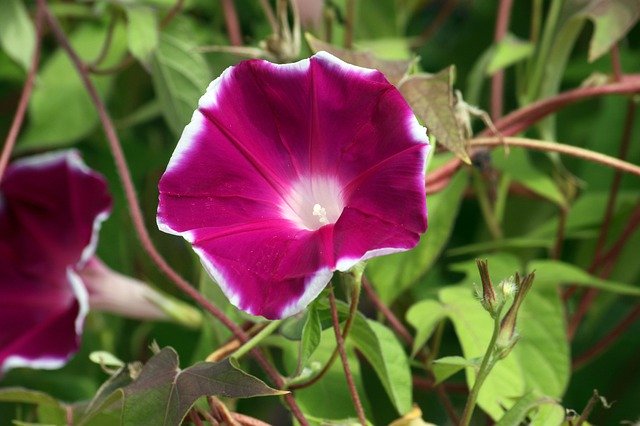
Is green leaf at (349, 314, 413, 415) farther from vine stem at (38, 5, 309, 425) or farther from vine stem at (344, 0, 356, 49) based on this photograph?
vine stem at (344, 0, 356, 49)

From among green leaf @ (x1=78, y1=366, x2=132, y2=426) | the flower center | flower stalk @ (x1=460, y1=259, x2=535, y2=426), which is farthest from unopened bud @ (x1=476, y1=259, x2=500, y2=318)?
green leaf @ (x1=78, y1=366, x2=132, y2=426)

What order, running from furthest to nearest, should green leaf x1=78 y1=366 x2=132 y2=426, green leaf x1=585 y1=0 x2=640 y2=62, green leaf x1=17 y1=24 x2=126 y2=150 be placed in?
green leaf x1=17 y1=24 x2=126 y2=150
green leaf x1=585 y1=0 x2=640 y2=62
green leaf x1=78 y1=366 x2=132 y2=426

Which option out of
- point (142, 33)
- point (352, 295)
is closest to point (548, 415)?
point (352, 295)

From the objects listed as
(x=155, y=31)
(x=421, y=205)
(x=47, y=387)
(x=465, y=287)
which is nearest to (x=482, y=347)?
(x=465, y=287)

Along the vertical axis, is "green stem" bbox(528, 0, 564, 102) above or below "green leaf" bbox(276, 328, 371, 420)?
above

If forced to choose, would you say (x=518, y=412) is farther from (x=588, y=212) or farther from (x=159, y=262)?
(x=588, y=212)

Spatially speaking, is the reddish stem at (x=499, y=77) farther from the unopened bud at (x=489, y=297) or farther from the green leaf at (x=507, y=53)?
the unopened bud at (x=489, y=297)

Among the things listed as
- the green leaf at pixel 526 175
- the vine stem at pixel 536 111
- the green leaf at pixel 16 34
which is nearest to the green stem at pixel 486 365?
the vine stem at pixel 536 111
